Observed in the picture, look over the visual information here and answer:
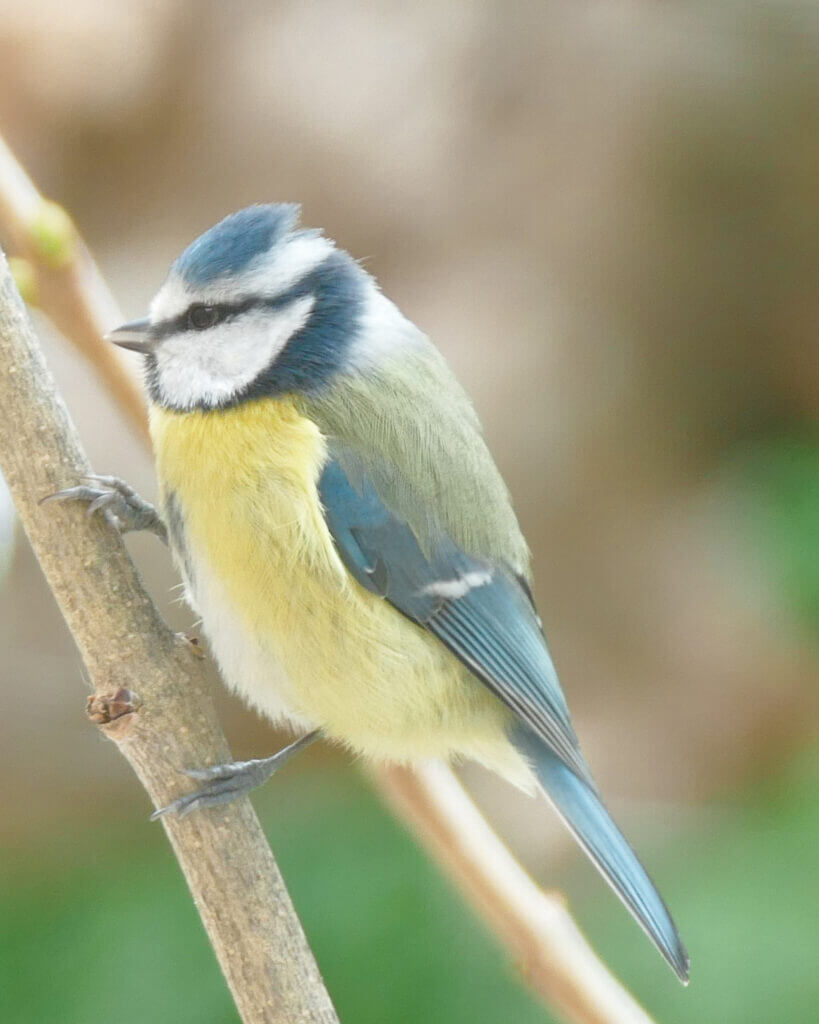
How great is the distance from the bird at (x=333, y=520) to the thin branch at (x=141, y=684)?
0.07 metres

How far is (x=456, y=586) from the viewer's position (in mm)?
771

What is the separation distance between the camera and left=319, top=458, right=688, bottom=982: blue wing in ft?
2.42

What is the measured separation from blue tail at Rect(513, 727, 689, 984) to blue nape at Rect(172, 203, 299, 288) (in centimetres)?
34

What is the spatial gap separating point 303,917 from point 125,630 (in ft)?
2.41

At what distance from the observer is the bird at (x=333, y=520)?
0.72 metres

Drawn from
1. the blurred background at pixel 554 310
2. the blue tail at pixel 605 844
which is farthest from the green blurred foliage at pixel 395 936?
the blue tail at pixel 605 844

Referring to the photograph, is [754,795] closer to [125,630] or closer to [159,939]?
[159,939]

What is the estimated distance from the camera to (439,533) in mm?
764

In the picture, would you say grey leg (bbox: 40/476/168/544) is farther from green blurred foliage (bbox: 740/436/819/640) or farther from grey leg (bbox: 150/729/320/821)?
green blurred foliage (bbox: 740/436/819/640)

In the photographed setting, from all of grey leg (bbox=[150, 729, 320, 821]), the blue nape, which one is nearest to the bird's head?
the blue nape

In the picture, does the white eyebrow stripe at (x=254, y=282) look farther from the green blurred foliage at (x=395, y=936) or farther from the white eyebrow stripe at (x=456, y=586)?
the green blurred foliage at (x=395, y=936)

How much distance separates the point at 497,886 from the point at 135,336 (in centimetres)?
38

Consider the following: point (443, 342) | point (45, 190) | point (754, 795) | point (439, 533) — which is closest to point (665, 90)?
point (443, 342)

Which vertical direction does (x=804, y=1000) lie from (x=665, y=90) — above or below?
below
